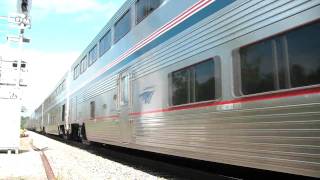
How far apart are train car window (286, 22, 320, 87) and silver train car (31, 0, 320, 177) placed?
0.03 feet

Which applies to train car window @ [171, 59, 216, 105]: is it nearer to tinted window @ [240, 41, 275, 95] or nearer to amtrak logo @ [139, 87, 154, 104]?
tinted window @ [240, 41, 275, 95]

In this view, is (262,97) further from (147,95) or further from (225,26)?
(147,95)

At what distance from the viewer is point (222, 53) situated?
6.09 metres

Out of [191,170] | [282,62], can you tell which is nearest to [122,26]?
[191,170]

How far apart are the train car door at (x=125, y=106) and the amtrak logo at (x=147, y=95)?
94 centimetres

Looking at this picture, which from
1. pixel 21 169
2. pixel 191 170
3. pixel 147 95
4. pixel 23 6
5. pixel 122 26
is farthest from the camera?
pixel 23 6

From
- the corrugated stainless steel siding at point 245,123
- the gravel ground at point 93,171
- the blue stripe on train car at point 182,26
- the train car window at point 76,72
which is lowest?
the gravel ground at point 93,171

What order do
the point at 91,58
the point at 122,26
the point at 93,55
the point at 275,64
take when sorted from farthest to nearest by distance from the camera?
1. the point at 91,58
2. the point at 93,55
3. the point at 122,26
4. the point at 275,64

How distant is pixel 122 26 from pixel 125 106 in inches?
89.9

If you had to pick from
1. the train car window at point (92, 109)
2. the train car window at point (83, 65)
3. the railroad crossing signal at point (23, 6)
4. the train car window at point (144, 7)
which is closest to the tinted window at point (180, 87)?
the train car window at point (144, 7)

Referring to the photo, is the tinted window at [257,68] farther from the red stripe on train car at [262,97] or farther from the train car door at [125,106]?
the train car door at [125,106]

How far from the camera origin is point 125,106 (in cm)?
1062

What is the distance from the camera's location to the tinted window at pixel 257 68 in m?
5.23

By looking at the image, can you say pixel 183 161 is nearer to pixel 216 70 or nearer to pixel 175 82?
pixel 175 82
